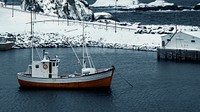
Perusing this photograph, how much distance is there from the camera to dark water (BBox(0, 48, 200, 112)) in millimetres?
51469

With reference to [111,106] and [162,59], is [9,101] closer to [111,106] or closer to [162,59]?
[111,106]

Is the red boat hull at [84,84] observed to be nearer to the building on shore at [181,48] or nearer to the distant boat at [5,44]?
the building on shore at [181,48]

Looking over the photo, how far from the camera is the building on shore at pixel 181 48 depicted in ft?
265

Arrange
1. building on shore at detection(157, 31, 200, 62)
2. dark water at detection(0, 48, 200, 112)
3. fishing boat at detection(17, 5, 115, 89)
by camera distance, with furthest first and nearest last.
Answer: building on shore at detection(157, 31, 200, 62)
fishing boat at detection(17, 5, 115, 89)
dark water at detection(0, 48, 200, 112)

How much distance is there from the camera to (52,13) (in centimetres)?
11725

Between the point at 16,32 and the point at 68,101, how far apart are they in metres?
52.0

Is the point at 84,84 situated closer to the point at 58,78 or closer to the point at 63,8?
the point at 58,78

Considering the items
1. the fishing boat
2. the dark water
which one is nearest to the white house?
the dark water

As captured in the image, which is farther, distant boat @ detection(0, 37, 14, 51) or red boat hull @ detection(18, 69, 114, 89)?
distant boat @ detection(0, 37, 14, 51)

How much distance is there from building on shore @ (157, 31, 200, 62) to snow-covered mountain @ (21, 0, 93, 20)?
36.5 metres

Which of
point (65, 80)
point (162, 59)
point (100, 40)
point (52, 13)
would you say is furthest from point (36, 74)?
point (52, 13)

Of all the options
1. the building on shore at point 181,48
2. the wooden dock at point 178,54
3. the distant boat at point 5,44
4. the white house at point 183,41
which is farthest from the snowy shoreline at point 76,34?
the wooden dock at point 178,54

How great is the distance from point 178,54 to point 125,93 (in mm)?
27317

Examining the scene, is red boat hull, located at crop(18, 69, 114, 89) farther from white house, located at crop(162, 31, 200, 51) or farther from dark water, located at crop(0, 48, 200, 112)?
white house, located at crop(162, 31, 200, 51)
